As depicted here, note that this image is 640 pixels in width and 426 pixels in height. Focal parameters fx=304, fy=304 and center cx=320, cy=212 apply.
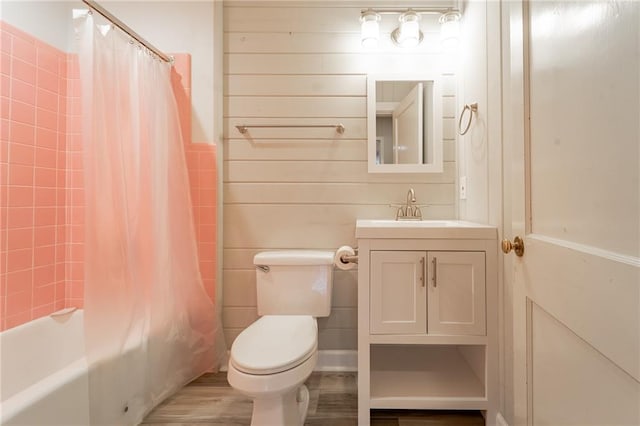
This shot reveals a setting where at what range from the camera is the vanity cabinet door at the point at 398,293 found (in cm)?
136

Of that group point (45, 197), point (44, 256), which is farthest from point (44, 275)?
point (45, 197)

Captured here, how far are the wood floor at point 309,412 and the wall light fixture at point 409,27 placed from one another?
206cm

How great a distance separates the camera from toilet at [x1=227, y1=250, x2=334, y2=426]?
1.15 m

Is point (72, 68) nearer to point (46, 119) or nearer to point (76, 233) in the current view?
point (46, 119)

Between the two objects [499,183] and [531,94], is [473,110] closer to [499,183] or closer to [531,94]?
[499,183]

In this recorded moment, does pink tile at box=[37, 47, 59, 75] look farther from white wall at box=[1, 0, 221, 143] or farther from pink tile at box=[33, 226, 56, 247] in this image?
pink tile at box=[33, 226, 56, 247]

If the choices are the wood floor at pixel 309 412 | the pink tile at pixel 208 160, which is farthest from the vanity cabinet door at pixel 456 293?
the pink tile at pixel 208 160

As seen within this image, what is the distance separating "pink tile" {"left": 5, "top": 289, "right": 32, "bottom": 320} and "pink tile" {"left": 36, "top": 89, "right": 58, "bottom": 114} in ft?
3.42

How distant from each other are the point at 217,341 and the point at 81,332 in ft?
2.56

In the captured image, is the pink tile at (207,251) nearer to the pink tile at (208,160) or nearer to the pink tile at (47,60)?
the pink tile at (208,160)

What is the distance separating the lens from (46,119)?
5.76 feet

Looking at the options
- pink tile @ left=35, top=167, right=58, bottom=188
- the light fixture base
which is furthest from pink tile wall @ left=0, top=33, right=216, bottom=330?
the light fixture base

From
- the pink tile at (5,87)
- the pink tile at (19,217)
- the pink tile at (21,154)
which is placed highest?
the pink tile at (5,87)

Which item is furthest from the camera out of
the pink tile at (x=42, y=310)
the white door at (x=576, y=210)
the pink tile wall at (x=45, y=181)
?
the pink tile at (x=42, y=310)
